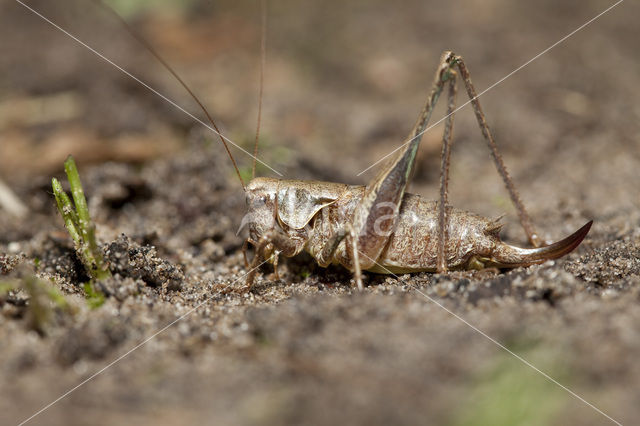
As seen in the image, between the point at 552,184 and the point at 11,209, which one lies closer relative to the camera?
the point at 11,209

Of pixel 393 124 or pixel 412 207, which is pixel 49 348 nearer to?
pixel 412 207

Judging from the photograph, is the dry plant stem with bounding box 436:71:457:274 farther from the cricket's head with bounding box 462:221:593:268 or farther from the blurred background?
the blurred background

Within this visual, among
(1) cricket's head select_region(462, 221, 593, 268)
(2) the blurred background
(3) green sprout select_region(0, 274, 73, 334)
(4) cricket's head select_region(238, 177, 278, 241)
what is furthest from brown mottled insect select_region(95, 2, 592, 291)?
(2) the blurred background

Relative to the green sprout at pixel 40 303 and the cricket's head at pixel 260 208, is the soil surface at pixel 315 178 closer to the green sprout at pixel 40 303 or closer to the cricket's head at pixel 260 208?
the green sprout at pixel 40 303

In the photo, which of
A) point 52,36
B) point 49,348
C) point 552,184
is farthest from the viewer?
point 52,36

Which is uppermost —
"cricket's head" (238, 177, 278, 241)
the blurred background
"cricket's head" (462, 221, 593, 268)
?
the blurred background

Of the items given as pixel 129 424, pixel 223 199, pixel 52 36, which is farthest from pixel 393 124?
pixel 52 36
